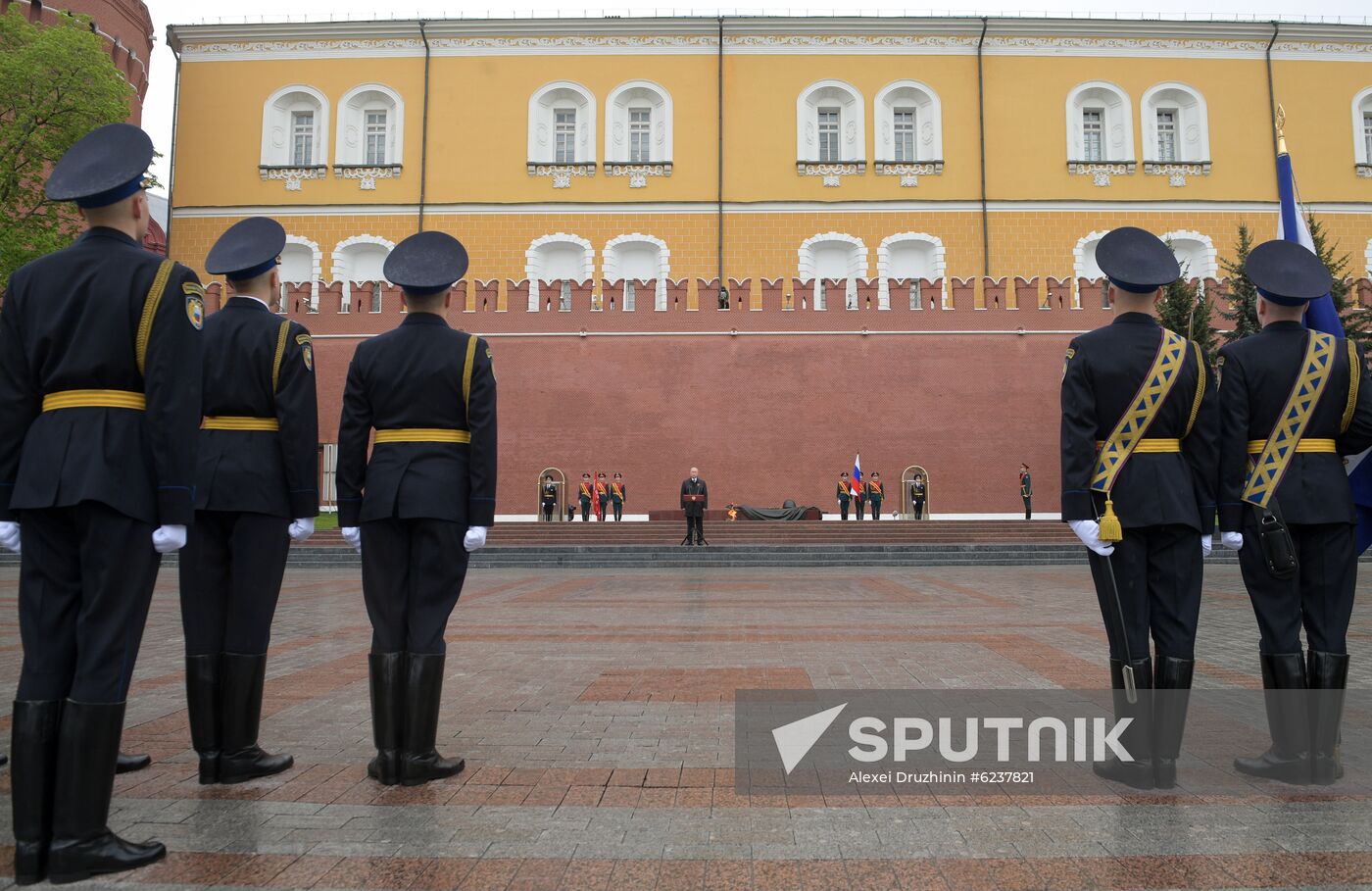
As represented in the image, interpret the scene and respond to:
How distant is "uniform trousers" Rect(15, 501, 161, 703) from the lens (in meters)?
2.71

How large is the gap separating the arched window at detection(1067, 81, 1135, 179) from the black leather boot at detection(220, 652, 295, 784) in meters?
29.7

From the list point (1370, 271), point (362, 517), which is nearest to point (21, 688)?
point (362, 517)

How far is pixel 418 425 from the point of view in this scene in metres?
3.61

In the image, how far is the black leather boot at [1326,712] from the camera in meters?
3.38

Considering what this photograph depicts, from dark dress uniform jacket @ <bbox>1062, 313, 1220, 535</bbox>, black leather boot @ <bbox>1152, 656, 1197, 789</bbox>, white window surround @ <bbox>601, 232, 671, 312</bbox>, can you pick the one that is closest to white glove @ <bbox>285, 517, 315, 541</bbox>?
dark dress uniform jacket @ <bbox>1062, 313, 1220, 535</bbox>

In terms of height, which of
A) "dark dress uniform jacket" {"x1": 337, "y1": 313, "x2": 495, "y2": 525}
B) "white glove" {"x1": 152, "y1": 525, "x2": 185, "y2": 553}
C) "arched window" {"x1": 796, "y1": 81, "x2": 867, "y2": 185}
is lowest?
"white glove" {"x1": 152, "y1": 525, "x2": 185, "y2": 553}

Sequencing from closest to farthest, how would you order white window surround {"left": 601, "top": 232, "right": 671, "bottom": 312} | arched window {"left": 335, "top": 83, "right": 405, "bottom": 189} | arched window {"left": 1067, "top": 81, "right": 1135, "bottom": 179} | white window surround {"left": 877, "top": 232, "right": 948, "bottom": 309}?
white window surround {"left": 877, "top": 232, "right": 948, "bottom": 309} → white window surround {"left": 601, "top": 232, "right": 671, "bottom": 312} → arched window {"left": 1067, "top": 81, "right": 1135, "bottom": 179} → arched window {"left": 335, "top": 83, "right": 405, "bottom": 189}

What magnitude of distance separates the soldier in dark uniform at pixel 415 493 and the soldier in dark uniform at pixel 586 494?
63.7ft

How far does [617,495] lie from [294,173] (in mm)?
14578

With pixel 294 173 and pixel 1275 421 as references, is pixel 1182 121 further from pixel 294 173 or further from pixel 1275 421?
pixel 1275 421

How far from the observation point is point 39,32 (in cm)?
2183

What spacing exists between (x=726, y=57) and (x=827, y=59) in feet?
9.84

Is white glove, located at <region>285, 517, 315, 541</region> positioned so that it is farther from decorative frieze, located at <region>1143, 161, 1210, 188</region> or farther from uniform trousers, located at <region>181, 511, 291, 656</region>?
decorative frieze, located at <region>1143, 161, 1210, 188</region>

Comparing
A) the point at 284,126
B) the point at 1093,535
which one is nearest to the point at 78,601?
the point at 1093,535
